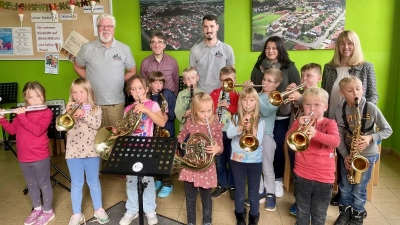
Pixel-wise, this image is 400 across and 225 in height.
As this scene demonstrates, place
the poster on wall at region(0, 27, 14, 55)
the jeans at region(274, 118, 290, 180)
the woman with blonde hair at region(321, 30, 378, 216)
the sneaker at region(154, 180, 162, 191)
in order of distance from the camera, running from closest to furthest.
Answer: the woman with blonde hair at region(321, 30, 378, 216) < the jeans at region(274, 118, 290, 180) < the sneaker at region(154, 180, 162, 191) < the poster on wall at region(0, 27, 14, 55)

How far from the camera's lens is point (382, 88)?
462 centimetres

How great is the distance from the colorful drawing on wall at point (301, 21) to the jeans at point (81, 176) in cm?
292

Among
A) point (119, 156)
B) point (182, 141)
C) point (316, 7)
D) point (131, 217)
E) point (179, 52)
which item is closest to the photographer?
point (119, 156)

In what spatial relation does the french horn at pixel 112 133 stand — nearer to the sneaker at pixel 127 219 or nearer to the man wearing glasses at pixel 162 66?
the sneaker at pixel 127 219

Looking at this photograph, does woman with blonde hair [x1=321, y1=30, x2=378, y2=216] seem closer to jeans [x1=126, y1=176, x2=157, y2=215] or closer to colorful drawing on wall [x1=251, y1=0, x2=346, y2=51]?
colorful drawing on wall [x1=251, y1=0, x2=346, y2=51]

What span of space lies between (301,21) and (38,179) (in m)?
3.82

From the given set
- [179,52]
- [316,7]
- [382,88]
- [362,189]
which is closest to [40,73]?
[179,52]

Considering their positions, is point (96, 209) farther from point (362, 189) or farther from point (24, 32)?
point (24, 32)

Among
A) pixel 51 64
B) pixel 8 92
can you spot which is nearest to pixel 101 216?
pixel 51 64

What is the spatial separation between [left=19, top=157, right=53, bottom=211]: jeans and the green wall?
2.40 metres

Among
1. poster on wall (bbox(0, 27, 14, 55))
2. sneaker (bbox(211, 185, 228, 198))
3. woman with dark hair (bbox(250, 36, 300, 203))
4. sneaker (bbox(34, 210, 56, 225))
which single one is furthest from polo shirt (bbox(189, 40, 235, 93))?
poster on wall (bbox(0, 27, 14, 55))

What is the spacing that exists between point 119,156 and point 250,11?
10.9ft

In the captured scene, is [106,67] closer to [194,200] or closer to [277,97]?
[194,200]

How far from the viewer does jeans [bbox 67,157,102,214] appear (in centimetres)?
279
